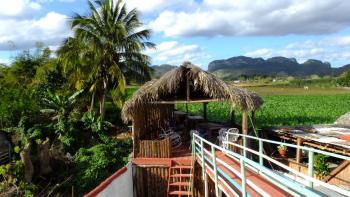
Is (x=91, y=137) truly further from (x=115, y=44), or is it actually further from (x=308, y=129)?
(x=308, y=129)

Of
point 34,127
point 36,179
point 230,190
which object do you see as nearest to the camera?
point 230,190

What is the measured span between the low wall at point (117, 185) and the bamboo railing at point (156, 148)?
0.79 meters

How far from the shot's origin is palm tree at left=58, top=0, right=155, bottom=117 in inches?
861

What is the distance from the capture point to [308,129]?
55.8 feet

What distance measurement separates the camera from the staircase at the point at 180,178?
38.2 ft

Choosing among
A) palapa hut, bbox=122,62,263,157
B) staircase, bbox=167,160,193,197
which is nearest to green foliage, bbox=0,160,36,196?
palapa hut, bbox=122,62,263,157

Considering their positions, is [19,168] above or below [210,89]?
below

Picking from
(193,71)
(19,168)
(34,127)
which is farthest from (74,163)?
(193,71)

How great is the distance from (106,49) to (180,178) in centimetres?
→ 1186

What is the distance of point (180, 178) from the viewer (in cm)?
1195

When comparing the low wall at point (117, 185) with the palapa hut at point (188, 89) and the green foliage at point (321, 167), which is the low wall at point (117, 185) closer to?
the palapa hut at point (188, 89)

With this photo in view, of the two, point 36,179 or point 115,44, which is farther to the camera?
point 115,44

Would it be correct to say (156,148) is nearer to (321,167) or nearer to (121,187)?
(121,187)

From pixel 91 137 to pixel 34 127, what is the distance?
2.86 metres
